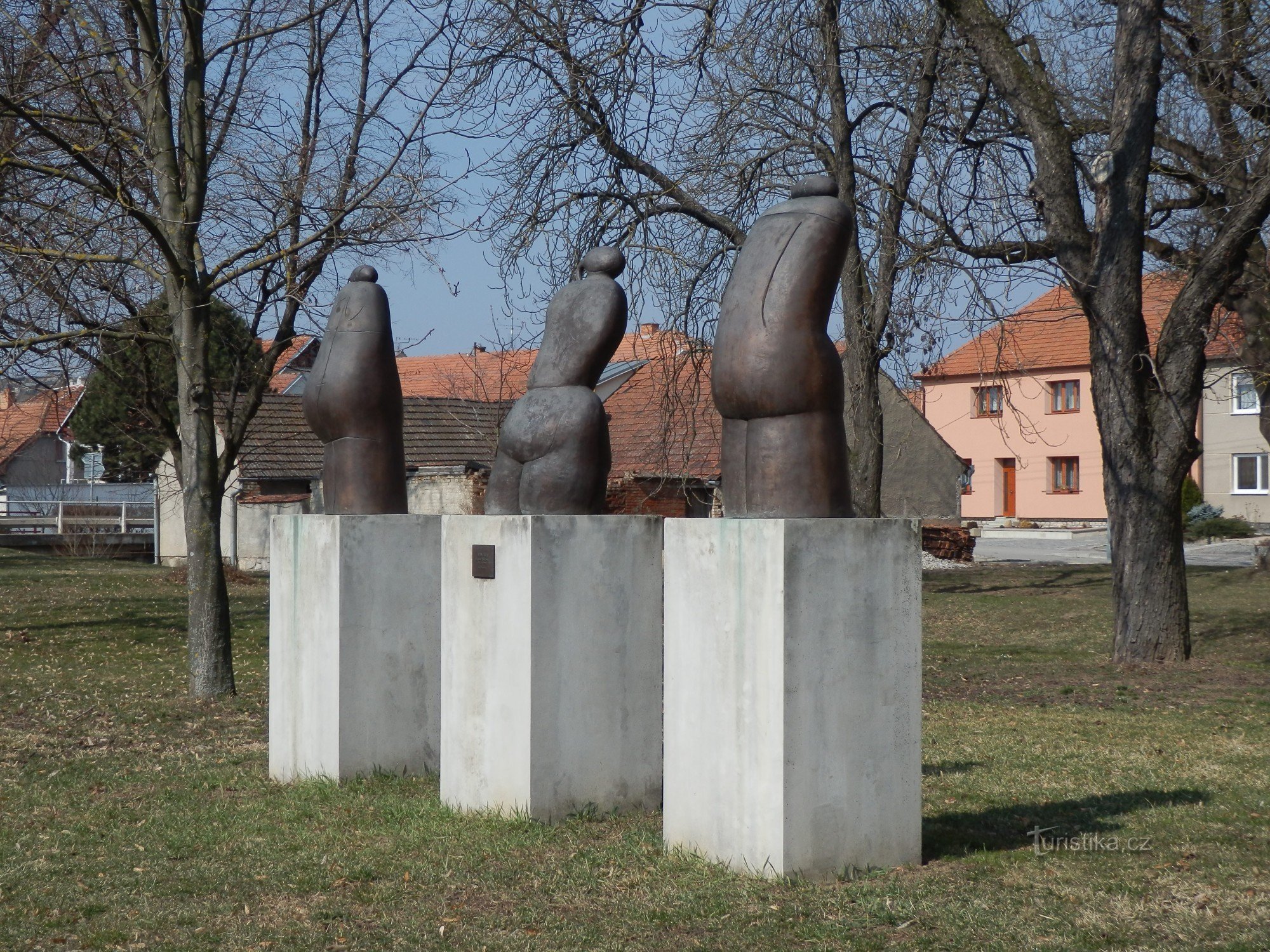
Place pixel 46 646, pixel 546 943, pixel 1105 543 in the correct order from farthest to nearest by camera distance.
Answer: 1. pixel 1105 543
2. pixel 46 646
3. pixel 546 943

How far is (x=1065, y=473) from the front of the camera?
4641cm

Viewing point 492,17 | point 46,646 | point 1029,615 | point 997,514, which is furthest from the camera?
point 997,514

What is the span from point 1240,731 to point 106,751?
7.51m

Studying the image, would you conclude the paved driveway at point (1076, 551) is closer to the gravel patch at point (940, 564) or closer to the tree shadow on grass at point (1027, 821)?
the gravel patch at point (940, 564)

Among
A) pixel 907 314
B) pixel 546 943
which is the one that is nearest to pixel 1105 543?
pixel 907 314

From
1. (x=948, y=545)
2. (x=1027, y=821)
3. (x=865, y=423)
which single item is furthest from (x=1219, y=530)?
(x=1027, y=821)

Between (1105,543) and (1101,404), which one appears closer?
(1101,404)

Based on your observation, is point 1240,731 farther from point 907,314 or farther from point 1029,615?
point 1029,615

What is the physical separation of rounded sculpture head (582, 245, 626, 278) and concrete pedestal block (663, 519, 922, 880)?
206 cm

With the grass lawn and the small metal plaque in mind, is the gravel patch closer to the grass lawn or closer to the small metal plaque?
the grass lawn

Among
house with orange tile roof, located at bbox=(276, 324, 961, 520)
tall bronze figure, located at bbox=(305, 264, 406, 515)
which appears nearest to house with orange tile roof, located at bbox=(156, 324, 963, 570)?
house with orange tile roof, located at bbox=(276, 324, 961, 520)

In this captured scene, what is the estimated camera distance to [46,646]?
48.1 feet

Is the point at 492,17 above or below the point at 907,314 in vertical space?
above

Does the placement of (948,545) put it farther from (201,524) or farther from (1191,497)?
(201,524)
